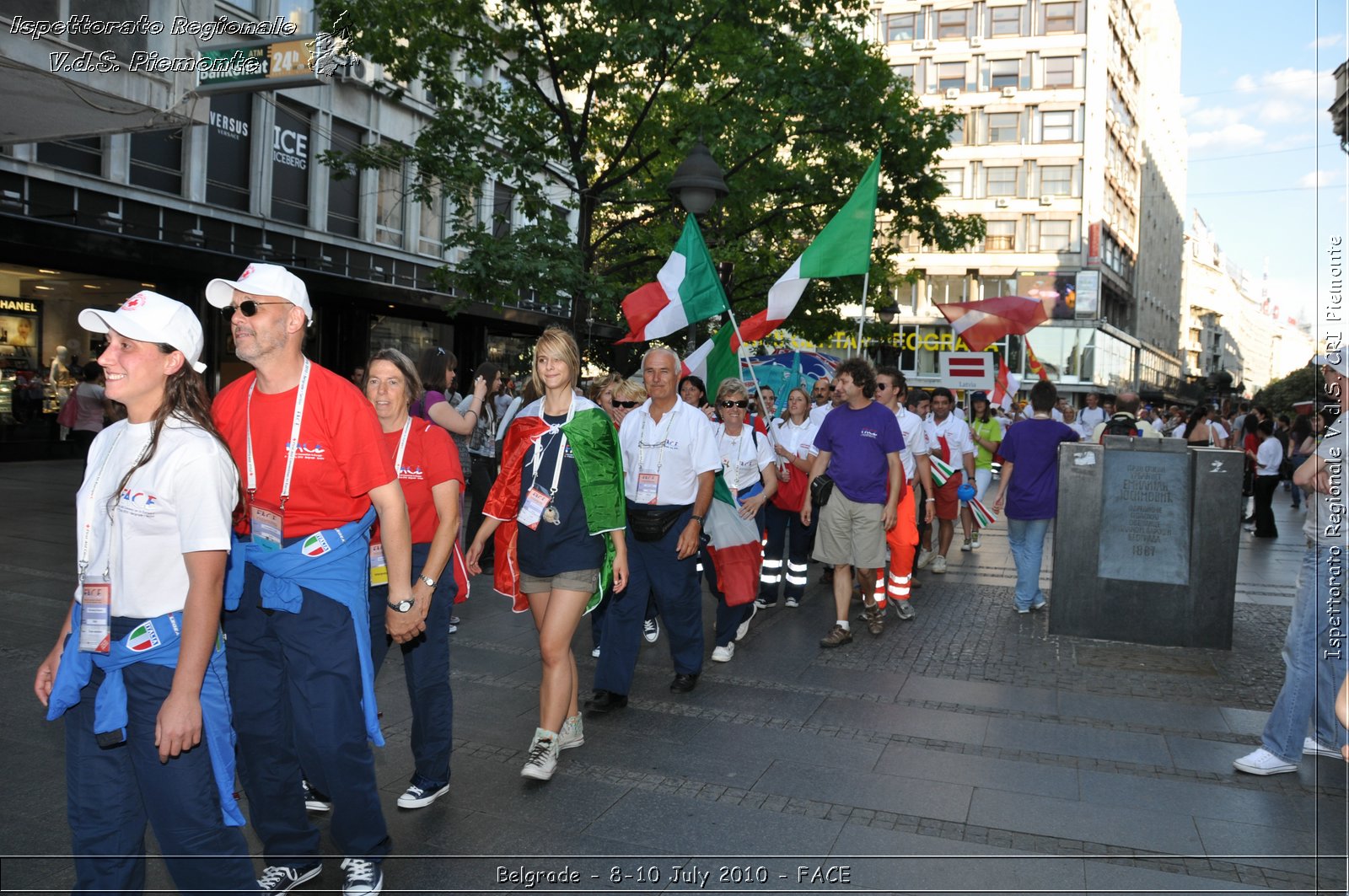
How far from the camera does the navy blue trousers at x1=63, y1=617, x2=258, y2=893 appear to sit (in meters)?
2.69

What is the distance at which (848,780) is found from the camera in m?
4.79

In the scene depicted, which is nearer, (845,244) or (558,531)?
(558,531)

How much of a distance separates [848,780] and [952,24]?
191ft

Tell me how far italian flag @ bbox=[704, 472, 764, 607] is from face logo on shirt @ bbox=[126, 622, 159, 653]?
4532 mm

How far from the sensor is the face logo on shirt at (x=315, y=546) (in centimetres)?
326

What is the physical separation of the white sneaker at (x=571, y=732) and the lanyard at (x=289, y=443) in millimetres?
2129

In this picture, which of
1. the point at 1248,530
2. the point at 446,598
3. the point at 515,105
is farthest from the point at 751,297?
the point at 446,598

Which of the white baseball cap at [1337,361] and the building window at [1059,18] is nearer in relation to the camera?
the white baseball cap at [1337,361]

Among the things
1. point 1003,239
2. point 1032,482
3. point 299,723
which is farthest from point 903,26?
point 299,723

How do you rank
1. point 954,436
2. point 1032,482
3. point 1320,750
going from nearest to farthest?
point 1320,750, point 1032,482, point 954,436

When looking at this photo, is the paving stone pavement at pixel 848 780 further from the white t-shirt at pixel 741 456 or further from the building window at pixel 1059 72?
the building window at pixel 1059 72

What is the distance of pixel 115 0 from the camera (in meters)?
11.8

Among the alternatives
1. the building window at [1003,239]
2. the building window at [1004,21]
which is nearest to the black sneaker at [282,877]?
the building window at [1003,239]

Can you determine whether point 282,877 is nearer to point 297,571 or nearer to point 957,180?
point 297,571
